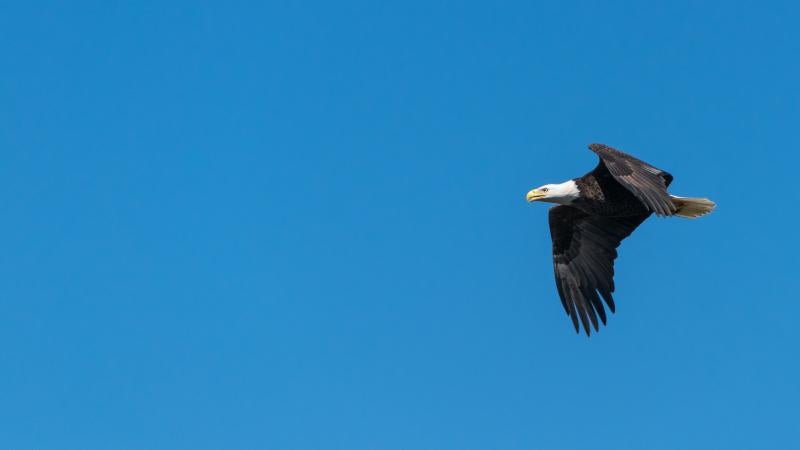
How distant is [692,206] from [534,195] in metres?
2.18

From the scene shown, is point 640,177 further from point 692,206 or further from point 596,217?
point 596,217

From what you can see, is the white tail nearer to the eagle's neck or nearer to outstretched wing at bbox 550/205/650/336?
outstretched wing at bbox 550/205/650/336

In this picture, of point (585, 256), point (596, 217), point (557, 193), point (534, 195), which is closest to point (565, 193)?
point (557, 193)

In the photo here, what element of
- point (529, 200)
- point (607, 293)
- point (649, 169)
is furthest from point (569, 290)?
point (649, 169)

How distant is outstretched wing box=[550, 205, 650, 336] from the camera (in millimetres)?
18391

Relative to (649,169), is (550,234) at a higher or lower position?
higher

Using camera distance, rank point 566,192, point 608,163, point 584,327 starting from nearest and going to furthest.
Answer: point 608,163, point 566,192, point 584,327

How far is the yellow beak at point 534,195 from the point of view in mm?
17625

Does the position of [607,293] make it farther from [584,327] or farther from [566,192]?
[566,192]

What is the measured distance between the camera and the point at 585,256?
61.6ft

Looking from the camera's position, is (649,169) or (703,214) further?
(703,214)

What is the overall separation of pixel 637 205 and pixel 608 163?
132cm

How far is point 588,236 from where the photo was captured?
18781 millimetres

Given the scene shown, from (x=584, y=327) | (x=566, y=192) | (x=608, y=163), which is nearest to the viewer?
(x=608, y=163)
